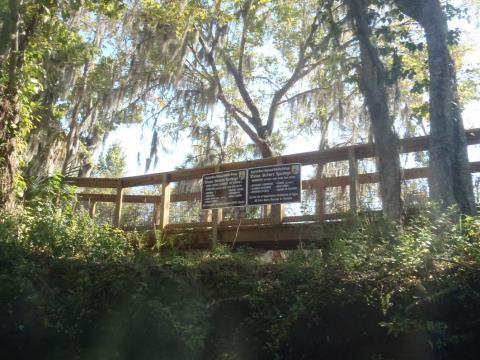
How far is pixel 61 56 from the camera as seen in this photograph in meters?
15.5

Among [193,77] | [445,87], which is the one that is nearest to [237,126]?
[193,77]

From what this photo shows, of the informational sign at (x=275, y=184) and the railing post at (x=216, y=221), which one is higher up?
the informational sign at (x=275, y=184)

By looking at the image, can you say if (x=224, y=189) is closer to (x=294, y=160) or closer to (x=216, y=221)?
(x=216, y=221)

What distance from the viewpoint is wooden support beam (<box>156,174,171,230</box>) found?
11.2 metres

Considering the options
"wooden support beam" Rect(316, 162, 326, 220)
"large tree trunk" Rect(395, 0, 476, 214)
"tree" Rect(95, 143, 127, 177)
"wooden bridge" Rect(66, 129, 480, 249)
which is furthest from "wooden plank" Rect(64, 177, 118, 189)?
"tree" Rect(95, 143, 127, 177)

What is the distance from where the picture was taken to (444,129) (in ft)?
27.8

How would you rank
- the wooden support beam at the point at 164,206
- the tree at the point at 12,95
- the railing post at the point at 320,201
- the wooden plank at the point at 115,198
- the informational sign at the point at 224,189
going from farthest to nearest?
1. the wooden plank at the point at 115,198
2. the wooden support beam at the point at 164,206
3. the informational sign at the point at 224,189
4. the tree at the point at 12,95
5. the railing post at the point at 320,201

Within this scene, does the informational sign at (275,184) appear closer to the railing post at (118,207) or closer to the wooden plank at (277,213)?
the wooden plank at (277,213)

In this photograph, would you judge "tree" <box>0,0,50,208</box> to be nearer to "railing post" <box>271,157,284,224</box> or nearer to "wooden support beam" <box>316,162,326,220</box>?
"railing post" <box>271,157,284,224</box>

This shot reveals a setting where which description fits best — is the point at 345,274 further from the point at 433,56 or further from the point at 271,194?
the point at 433,56

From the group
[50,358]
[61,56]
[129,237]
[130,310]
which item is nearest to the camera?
[130,310]

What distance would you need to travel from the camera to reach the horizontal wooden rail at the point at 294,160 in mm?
9070

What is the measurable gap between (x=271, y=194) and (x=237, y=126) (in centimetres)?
1098

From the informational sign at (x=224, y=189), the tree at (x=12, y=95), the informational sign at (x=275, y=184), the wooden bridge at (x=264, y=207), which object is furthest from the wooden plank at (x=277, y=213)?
the tree at (x=12, y=95)
